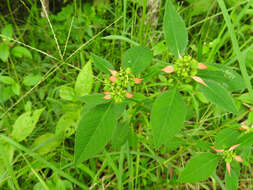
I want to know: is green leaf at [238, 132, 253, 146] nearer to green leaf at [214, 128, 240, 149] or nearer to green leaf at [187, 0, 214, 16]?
green leaf at [214, 128, 240, 149]

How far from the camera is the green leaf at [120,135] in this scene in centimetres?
95

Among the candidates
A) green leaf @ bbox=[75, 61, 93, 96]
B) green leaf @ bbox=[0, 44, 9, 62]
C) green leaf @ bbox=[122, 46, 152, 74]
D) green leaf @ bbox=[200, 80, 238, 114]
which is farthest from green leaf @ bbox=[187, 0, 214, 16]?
green leaf @ bbox=[0, 44, 9, 62]

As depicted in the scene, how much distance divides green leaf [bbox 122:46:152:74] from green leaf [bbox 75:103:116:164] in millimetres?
→ 199

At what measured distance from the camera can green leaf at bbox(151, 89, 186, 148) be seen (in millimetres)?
607

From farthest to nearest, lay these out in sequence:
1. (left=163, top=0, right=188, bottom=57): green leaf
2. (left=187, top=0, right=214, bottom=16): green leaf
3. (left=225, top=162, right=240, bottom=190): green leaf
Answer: (left=187, top=0, right=214, bottom=16): green leaf → (left=225, top=162, right=240, bottom=190): green leaf → (left=163, top=0, right=188, bottom=57): green leaf

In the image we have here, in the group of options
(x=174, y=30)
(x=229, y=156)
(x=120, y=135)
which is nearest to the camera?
(x=174, y=30)

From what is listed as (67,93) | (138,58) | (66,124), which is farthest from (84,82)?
(138,58)

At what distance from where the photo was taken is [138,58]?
82 cm

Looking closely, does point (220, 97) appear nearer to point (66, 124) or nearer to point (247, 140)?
point (247, 140)

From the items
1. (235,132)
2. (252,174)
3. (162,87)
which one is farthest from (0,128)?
(252,174)

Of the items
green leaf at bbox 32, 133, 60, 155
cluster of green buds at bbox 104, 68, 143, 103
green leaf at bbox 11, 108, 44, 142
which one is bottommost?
green leaf at bbox 32, 133, 60, 155

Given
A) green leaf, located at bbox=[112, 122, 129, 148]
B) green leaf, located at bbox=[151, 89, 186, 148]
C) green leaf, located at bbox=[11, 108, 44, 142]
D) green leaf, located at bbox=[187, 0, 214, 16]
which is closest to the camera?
green leaf, located at bbox=[151, 89, 186, 148]

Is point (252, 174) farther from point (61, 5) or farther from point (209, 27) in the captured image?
point (61, 5)

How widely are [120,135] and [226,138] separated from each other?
42cm
